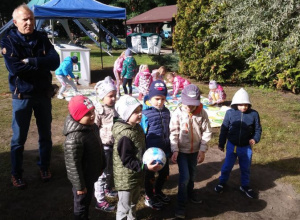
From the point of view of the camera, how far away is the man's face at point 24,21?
3011 millimetres

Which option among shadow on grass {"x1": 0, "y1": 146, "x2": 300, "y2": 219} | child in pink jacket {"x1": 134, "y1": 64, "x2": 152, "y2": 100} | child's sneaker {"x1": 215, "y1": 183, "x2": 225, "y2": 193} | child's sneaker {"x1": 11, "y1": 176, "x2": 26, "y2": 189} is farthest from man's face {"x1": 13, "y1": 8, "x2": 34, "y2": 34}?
child in pink jacket {"x1": 134, "y1": 64, "x2": 152, "y2": 100}

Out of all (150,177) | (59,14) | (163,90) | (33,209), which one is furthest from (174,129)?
(59,14)

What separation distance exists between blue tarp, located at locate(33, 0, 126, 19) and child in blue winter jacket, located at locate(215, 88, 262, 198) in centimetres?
840

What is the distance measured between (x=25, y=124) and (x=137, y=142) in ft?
5.32

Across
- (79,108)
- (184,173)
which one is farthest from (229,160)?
(79,108)

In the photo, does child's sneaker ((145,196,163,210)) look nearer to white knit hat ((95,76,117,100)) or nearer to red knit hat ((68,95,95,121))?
white knit hat ((95,76,117,100))

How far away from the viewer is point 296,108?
7.46 m

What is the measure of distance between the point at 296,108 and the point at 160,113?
19.2ft

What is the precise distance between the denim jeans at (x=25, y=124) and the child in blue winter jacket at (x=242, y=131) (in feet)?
7.37

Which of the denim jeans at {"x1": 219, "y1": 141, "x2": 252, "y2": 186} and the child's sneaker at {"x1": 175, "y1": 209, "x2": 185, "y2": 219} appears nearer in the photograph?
the child's sneaker at {"x1": 175, "y1": 209, "x2": 185, "y2": 219}

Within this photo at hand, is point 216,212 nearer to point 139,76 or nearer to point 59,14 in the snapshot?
point 139,76

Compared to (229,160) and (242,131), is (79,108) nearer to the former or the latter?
(242,131)

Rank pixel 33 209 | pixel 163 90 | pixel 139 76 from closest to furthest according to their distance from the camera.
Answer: pixel 163 90
pixel 33 209
pixel 139 76

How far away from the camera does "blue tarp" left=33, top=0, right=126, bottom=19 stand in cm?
980
